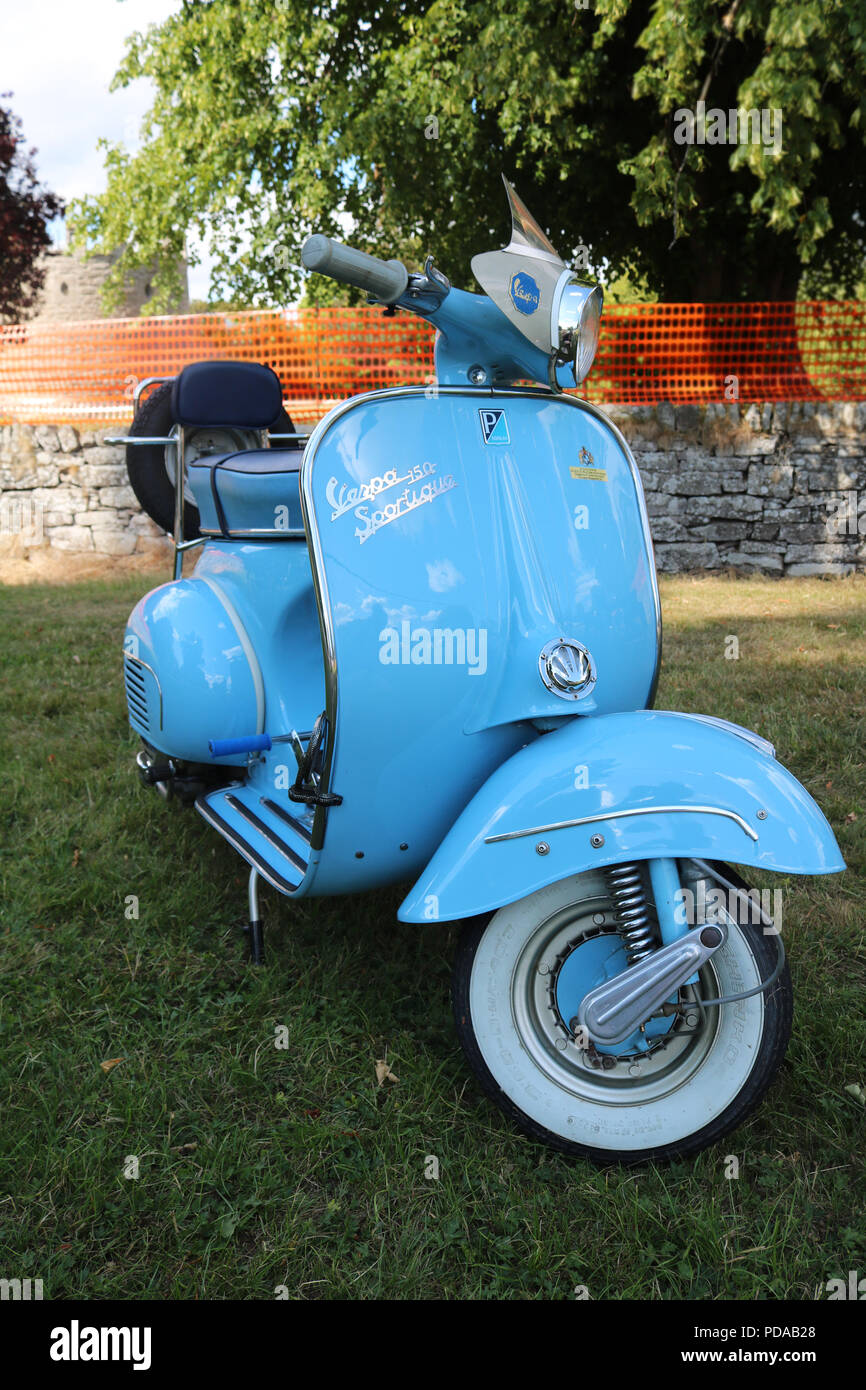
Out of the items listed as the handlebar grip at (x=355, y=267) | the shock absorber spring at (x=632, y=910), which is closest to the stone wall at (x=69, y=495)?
the handlebar grip at (x=355, y=267)

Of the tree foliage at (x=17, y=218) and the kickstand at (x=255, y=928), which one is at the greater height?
the tree foliage at (x=17, y=218)

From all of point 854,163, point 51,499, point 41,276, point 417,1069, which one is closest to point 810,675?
point 417,1069

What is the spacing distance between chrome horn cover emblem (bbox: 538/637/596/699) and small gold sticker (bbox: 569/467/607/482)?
14.8 inches

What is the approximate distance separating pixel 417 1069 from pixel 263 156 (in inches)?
438

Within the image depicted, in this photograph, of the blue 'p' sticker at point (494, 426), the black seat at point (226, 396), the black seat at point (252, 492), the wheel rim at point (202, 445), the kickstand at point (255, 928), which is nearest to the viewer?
the blue 'p' sticker at point (494, 426)

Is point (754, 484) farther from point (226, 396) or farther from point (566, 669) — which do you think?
point (566, 669)

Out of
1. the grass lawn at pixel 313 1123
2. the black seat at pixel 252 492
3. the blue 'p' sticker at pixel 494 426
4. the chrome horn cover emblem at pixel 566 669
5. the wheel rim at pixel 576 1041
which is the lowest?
the grass lawn at pixel 313 1123

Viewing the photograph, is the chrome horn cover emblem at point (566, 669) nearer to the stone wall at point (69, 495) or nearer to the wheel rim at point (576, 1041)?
the wheel rim at point (576, 1041)

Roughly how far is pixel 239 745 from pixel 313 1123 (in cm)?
101

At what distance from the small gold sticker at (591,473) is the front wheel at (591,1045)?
84 centimetres

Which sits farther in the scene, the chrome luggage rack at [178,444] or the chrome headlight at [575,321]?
the chrome luggage rack at [178,444]

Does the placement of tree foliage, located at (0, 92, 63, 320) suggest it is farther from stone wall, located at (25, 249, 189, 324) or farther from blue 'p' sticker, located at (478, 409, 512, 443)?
blue 'p' sticker, located at (478, 409, 512, 443)

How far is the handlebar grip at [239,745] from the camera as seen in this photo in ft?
8.38

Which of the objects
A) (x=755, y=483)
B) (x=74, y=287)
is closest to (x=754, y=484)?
(x=755, y=483)
